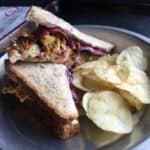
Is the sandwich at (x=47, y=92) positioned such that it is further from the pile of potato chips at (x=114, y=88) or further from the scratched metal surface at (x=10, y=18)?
the scratched metal surface at (x=10, y=18)

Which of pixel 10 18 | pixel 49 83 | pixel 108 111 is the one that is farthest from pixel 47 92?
pixel 10 18

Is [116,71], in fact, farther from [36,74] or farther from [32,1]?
[32,1]

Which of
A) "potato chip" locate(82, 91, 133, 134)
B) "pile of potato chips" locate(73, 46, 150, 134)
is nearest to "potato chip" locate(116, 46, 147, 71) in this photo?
"pile of potato chips" locate(73, 46, 150, 134)

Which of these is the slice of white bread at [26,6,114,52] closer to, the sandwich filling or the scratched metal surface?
the sandwich filling

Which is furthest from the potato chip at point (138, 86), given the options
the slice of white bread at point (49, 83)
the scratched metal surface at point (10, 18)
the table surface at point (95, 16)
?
the scratched metal surface at point (10, 18)

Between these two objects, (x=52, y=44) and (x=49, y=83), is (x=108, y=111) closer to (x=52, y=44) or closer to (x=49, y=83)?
(x=49, y=83)

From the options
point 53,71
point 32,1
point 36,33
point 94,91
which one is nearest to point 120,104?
point 94,91
